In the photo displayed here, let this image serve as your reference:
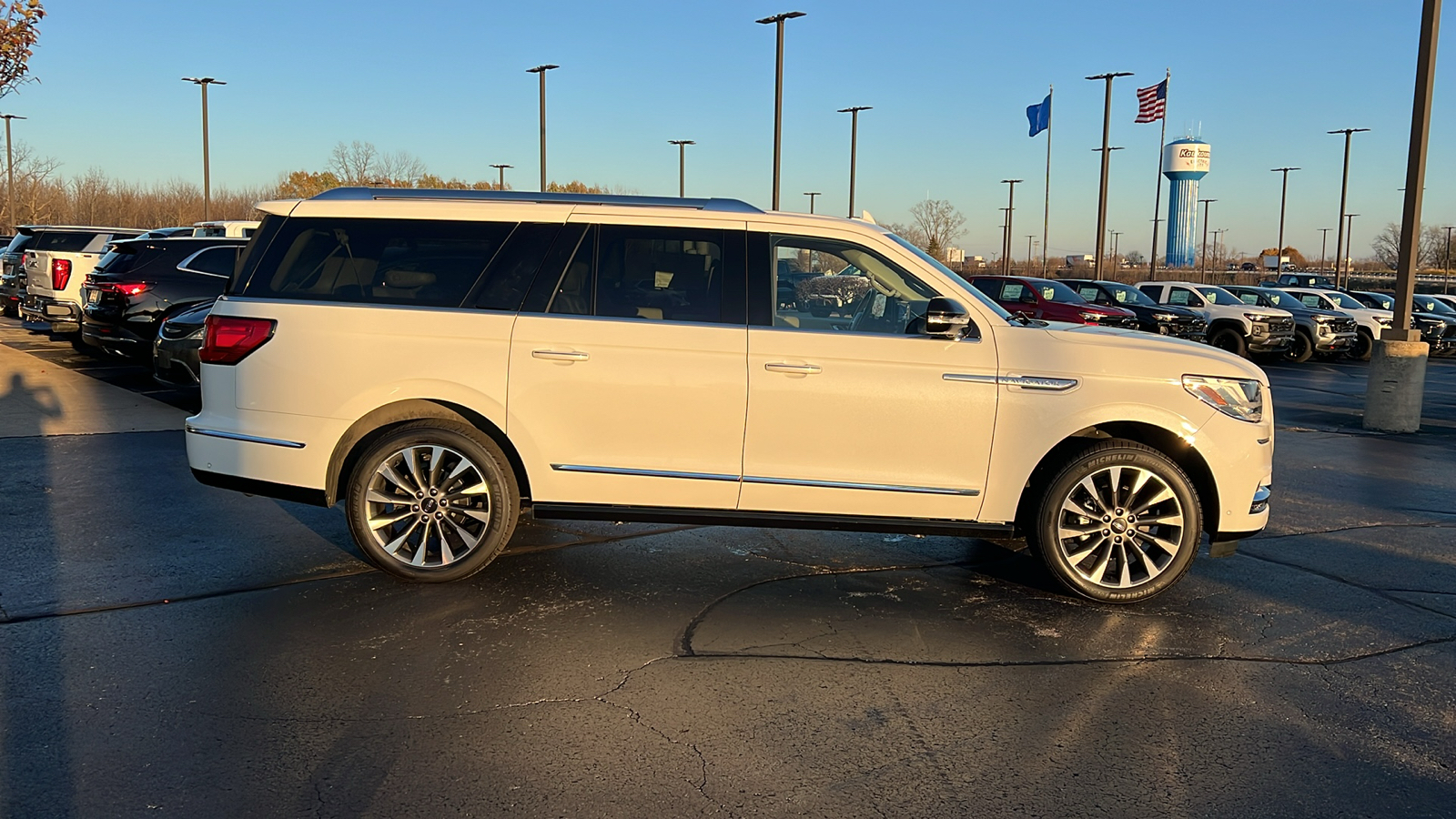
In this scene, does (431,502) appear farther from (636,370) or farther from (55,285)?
(55,285)

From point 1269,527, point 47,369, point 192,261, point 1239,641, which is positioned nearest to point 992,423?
point 1239,641

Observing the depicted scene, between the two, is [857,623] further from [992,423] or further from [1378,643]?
[1378,643]

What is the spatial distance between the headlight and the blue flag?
126ft

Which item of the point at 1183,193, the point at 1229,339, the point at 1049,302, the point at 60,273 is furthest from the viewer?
the point at 1183,193

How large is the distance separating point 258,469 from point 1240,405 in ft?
16.5

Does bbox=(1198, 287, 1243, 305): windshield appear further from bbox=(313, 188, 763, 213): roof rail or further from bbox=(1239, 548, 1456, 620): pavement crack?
bbox=(313, 188, 763, 213): roof rail

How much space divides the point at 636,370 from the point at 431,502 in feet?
4.13

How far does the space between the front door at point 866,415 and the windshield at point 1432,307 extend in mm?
28759

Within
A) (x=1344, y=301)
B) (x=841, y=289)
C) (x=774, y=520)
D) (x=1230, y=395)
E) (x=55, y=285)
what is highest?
(x=841, y=289)

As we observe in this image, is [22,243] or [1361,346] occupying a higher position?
[22,243]

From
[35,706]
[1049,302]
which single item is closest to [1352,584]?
[35,706]

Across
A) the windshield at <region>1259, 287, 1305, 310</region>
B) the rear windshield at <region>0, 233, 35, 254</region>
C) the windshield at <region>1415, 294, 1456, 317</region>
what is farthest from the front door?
the windshield at <region>1415, 294, 1456, 317</region>

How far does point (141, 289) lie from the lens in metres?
13.8

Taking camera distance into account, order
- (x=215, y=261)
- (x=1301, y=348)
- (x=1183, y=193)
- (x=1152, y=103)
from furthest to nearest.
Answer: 1. (x=1183, y=193)
2. (x=1152, y=103)
3. (x=1301, y=348)
4. (x=215, y=261)
